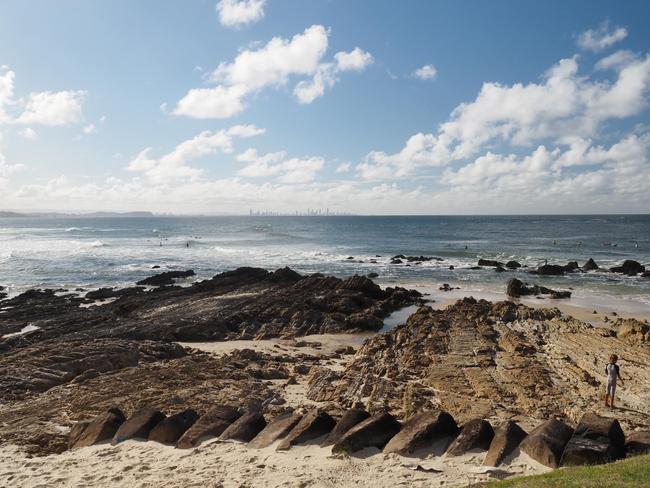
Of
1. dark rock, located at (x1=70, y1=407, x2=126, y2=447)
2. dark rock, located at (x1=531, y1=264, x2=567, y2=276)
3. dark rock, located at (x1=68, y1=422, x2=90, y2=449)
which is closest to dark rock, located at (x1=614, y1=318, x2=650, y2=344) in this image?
dark rock, located at (x1=70, y1=407, x2=126, y2=447)

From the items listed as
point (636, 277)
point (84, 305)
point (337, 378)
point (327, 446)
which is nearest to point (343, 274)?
point (84, 305)

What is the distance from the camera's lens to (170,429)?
35.8 feet

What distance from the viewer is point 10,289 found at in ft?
130

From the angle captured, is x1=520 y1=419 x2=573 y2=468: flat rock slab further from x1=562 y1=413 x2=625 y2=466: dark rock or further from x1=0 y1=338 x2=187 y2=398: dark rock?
x1=0 y1=338 x2=187 y2=398: dark rock

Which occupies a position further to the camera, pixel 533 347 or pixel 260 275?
pixel 260 275

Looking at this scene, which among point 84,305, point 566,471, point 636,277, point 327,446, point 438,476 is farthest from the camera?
point 636,277

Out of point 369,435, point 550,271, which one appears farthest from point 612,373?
point 550,271

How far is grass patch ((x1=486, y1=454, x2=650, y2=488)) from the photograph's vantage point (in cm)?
712

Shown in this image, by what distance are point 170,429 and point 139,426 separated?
84 cm

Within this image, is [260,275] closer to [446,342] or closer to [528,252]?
[446,342]

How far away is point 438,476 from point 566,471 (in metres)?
2.21

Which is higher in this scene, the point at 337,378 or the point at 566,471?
the point at 566,471

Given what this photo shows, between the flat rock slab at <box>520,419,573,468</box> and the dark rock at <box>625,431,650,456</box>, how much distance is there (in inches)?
40.3

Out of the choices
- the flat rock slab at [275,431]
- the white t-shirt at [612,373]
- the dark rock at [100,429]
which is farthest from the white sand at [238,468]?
the white t-shirt at [612,373]
